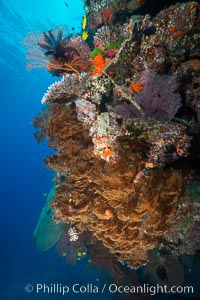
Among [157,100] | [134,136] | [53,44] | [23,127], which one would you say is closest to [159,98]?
[157,100]

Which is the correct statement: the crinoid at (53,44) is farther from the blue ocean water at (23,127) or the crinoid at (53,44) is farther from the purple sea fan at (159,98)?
the purple sea fan at (159,98)

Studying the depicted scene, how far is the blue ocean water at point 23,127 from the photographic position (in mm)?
28172

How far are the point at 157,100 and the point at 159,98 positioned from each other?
0.05 meters

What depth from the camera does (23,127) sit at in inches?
4373

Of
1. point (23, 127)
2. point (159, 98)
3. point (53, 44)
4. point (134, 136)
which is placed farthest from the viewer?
point (23, 127)

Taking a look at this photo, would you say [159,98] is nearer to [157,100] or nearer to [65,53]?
[157,100]

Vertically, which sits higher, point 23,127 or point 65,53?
point 23,127

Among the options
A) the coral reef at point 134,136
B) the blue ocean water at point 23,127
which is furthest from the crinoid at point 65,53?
the blue ocean water at point 23,127

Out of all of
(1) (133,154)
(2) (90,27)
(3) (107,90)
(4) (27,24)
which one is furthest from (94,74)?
(4) (27,24)

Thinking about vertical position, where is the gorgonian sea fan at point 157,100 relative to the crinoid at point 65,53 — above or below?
below

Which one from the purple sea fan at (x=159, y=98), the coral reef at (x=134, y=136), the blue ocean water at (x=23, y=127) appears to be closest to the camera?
the coral reef at (x=134, y=136)

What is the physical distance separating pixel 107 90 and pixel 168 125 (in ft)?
7.71

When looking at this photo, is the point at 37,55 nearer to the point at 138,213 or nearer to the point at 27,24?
the point at 138,213

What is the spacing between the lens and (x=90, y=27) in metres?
9.89
